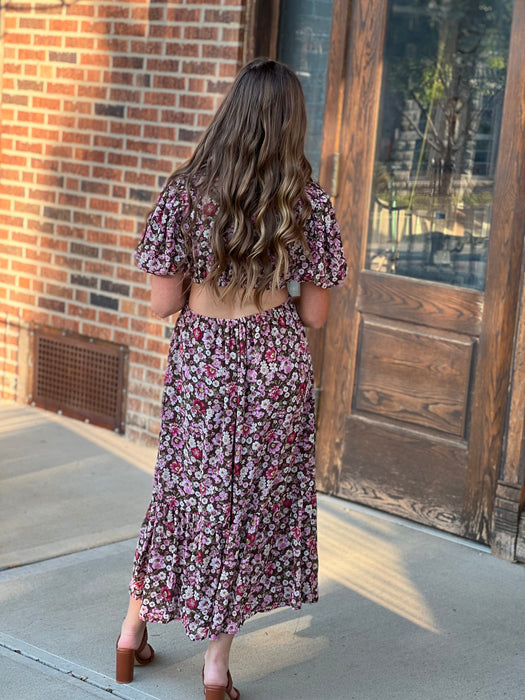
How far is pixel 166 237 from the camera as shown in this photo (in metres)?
3.07

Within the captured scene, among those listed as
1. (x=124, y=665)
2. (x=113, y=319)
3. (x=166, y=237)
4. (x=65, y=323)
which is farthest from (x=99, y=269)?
(x=124, y=665)

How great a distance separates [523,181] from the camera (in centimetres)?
434

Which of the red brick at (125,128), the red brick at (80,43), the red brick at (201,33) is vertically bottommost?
the red brick at (125,128)

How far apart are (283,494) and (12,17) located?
3.92 meters

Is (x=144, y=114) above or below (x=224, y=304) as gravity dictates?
above

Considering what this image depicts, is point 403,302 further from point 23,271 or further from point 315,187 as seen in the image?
point 23,271

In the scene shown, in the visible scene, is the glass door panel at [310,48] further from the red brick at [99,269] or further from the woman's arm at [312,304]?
the woman's arm at [312,304]

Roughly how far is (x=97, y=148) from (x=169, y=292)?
281cm

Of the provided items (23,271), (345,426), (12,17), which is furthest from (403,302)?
(12,17)

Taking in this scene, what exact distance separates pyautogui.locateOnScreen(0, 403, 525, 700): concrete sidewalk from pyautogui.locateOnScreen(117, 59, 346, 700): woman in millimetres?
245

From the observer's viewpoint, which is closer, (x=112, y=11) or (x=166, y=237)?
(x=166, y=237)

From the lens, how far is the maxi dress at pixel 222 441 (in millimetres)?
3096

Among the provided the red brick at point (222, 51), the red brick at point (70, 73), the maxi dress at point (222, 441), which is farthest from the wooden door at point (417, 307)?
the red brick at point (70, 73)

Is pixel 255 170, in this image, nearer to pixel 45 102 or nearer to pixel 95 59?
pixel 95 59
